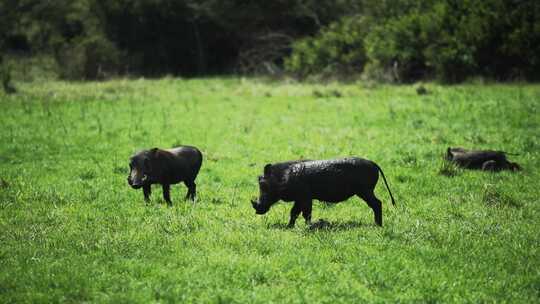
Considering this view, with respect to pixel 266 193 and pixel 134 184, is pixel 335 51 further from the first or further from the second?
pixel 266 193

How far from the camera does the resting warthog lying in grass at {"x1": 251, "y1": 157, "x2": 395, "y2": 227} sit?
867cm

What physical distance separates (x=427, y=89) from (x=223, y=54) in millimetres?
26154

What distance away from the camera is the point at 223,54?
162 ft

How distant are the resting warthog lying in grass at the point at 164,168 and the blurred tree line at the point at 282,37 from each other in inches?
860

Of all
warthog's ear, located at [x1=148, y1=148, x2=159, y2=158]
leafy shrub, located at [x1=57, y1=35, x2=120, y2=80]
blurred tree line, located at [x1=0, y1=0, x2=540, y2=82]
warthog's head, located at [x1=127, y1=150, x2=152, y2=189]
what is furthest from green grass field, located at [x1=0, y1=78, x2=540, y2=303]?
leafy shrub, located at [x1=57, y1=35, x2=120, y2=80]

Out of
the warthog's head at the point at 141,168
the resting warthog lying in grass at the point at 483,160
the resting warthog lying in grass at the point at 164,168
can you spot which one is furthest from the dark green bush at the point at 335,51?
the warthog's head at the point at 141,168

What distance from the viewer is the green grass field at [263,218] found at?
6.81 metres

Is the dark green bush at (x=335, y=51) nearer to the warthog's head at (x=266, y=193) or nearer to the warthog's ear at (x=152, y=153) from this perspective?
the warthog's ear at (x=152, y=153)

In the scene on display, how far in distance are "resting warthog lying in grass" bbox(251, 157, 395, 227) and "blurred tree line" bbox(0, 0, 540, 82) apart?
73.9 ft

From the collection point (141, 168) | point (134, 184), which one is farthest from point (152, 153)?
point (134, 184)

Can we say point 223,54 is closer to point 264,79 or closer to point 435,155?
point 264,79

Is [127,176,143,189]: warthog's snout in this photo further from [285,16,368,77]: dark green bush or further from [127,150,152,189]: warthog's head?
[285,16,368,77]: dark green bush

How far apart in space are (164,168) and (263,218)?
196 cm

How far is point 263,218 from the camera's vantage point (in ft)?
31.4
